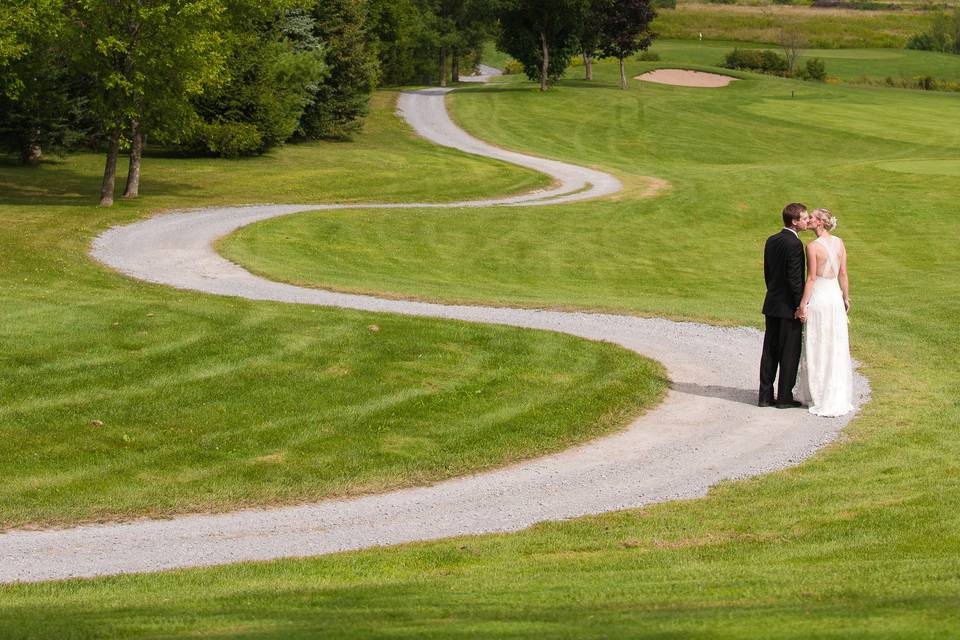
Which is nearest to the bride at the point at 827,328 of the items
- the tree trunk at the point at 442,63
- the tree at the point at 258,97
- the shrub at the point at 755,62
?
the tree at the point at 258,97

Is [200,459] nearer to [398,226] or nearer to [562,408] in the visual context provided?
[562,408]

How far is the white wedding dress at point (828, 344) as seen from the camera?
15211 mm

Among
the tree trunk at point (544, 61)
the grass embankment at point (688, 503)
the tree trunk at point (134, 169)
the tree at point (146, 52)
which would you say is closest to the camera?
the grass embankment at point (688, 503)

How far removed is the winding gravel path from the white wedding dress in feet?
0.91

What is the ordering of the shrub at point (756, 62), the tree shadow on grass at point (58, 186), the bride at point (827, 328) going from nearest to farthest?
the bride at point (827, 328)
the tree shadow on grass at point (58, 186)
the shrub at point (756, 62)

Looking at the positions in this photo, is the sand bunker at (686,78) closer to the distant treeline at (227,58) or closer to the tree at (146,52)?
the distant treeline at (227,58)

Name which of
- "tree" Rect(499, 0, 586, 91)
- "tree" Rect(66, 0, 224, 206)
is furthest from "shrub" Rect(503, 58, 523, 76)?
"tree" Rect(66, 0, 224, 206)

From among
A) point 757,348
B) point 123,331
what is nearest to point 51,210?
point 123,331

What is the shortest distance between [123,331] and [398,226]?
1927cm

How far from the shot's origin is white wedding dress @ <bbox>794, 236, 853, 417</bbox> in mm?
15211

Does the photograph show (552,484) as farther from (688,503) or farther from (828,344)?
(828,344)

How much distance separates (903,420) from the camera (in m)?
14.7

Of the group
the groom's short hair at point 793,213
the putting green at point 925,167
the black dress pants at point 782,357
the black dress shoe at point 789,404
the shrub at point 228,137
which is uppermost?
the groom's short hair at point 793,213

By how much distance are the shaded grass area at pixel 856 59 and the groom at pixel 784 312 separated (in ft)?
305
